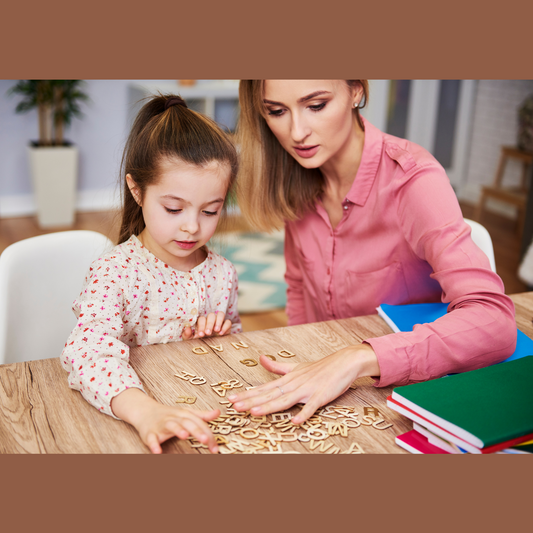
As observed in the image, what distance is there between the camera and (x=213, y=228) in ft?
4.47

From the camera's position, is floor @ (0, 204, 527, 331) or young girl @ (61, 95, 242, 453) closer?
young girl @ (61, 95, 242, 453)

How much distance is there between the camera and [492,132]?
5.60m

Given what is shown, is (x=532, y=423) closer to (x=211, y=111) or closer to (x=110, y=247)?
(x=110, y=247)

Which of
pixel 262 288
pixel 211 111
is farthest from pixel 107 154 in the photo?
pixel 262 288

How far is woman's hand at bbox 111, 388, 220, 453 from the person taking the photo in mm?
949

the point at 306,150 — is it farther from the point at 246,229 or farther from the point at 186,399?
the point at 246,229

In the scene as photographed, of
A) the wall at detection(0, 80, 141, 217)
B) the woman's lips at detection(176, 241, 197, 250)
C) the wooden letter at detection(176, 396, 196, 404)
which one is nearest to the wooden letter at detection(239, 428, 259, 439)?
the wooden letter at detection(176, 396, 196, 404)

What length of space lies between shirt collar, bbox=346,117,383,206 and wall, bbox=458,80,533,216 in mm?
4284

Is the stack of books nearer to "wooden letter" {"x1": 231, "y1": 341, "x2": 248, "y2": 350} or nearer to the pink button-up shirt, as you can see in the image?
the pink button-up shirt

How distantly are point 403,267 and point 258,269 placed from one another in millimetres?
2535

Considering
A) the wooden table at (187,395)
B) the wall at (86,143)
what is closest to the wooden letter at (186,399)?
the wooden table at (187,395)

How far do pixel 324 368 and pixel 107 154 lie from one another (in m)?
4.54

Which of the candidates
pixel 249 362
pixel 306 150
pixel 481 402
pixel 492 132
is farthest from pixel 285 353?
pixel 492 132

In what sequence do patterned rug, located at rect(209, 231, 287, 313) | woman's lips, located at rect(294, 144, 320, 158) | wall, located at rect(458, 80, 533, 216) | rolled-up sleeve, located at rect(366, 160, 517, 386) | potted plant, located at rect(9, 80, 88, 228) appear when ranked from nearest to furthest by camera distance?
rolled-up sleeve, located at rect(366, 160, 517, 386) → woman's lips, located at rect(294, 144, 320, 158) → patterned rug, located at rect(209, 231, 287, 313) → potted plant, located at rect(9, 80, 88, 228) → wall, located at rect(458, 80, 533, 216)
